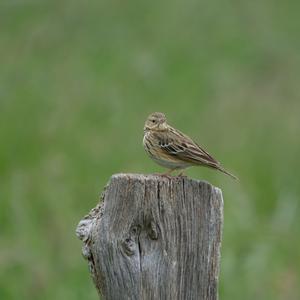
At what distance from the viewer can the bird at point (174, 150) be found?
735cm

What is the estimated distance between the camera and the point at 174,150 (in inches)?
300

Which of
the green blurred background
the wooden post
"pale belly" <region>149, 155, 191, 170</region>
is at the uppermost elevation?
the green blurred background

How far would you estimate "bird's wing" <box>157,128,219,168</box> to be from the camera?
733 centimetres

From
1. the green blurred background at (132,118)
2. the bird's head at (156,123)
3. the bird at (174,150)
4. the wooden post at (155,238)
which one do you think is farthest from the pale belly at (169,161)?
the green blurred background at (132,118)

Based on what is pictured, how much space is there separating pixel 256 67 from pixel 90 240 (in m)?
13.2

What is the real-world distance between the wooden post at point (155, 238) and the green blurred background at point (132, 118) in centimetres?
475

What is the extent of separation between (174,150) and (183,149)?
5.3 inches

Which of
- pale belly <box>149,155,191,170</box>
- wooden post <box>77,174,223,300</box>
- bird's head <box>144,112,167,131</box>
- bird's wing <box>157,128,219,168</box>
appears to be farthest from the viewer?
bird's head <box>144,112,167,131</box>

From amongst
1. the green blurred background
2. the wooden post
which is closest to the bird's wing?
the wooden post

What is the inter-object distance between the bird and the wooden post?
168 centimetres

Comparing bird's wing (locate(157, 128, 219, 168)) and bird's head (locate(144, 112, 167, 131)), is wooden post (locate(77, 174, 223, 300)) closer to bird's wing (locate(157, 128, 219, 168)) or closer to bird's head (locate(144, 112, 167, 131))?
bird's wing (locate(157, 128, 219, 168))

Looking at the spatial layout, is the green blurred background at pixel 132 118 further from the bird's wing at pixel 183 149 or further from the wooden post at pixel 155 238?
the wooden post at pixel 155 238

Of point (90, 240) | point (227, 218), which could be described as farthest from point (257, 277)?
point (90, 240)

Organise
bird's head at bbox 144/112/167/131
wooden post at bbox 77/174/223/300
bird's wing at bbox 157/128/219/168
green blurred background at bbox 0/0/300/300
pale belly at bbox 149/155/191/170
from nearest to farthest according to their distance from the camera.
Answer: wooden post at bbox 77/174/223/300 → bird's wing at bbox 157/128/219/168 → pale belly at bbox 149/155/191/170 → bird's head at bbox 144/112/167/131 → green blurred background at bbox 0/0/300/300
